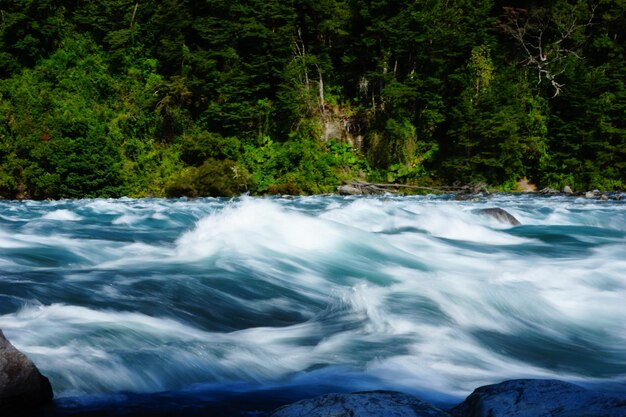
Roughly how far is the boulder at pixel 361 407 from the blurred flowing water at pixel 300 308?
89 cm

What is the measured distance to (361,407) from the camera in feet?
6.44

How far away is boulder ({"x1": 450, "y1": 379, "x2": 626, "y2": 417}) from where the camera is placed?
6.15 ft

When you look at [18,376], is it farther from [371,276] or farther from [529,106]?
[529,106]

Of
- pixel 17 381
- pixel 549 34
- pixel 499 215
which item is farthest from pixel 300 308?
pixel 549 34

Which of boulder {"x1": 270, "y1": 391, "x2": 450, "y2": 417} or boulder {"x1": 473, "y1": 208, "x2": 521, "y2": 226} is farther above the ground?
boulder {"x1": 270, "y1": 391, "x2": 450, "y2": 417}

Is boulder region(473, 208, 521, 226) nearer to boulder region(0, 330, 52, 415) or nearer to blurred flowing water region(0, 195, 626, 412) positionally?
blurred flowing water region(0, 195, 626, 412)

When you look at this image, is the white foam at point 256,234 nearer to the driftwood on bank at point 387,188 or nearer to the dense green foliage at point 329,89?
the driftwood on bank at point 387,188

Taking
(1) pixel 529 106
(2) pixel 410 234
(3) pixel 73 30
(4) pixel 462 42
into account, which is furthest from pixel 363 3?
(2) pixel 410 234

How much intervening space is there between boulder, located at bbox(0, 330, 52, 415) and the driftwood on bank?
19966 millimetres

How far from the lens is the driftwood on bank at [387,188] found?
2233cm

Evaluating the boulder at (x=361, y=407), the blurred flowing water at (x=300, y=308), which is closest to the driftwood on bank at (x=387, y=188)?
the blurred flowing water at (x=300, y=308)

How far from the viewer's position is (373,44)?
2755 centimetres

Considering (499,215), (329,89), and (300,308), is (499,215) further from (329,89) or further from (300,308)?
(329,89)

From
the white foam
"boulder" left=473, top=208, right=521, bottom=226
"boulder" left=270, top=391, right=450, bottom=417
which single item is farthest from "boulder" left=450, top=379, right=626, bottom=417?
"boulder" left=473, top=208, right=521, bottom=226
